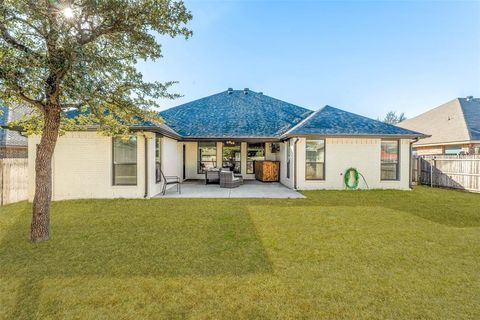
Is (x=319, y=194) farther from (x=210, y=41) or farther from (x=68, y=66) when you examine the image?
(x=210, y=41)

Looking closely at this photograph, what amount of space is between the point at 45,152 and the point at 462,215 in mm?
10289

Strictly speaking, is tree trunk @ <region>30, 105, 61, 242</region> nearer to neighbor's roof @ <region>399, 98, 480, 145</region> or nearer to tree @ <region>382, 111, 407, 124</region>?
neighbor's roof @ <region>399, 98, 480, 145</region>

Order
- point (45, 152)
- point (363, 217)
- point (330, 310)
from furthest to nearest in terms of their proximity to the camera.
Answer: point (363, 217) → point (45, 152) → point (330, 310)

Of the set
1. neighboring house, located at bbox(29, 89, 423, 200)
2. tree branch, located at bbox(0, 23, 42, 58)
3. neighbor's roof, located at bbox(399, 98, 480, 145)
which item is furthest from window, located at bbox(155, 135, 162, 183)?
neighbor's roof, located at bbox(399, 98, 480, 145)

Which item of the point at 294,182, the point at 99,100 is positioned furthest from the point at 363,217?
the point at 99,100

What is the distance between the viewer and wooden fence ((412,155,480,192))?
10047 millimetres

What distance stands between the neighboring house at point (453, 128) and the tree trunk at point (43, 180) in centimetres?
1929

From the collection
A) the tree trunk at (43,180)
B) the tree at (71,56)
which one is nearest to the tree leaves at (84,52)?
the tree at (71,56)

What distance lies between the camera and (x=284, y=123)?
1359 centimetres

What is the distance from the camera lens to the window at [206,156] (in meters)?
13.8

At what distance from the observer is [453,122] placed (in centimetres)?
1639

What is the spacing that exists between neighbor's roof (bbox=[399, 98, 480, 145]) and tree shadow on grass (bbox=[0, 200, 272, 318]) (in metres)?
17.4

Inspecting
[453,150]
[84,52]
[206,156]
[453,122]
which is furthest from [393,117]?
[84,52]

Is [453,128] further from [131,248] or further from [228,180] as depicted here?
[131,248]
